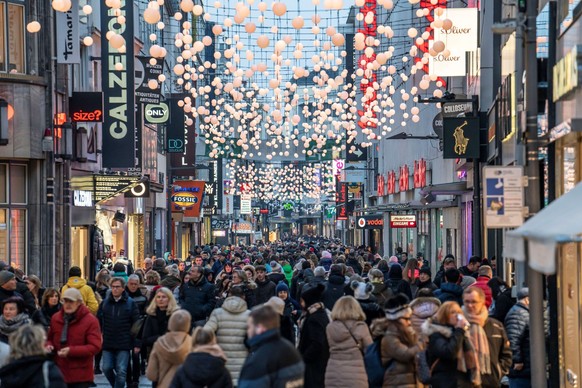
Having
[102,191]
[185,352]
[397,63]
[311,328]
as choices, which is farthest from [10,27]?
[397,63]

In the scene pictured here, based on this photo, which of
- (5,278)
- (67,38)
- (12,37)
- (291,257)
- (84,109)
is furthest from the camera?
(291,257)

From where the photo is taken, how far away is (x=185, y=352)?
11359 mm

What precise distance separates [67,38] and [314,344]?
640 inches

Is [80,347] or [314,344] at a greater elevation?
[80,347]

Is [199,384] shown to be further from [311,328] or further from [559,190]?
[559,190]

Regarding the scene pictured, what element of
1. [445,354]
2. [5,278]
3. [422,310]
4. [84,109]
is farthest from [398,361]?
[84,109]

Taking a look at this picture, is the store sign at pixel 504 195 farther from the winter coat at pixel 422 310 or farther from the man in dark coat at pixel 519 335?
the man in dark coat at pixel 519 335

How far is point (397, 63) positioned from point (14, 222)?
118ft

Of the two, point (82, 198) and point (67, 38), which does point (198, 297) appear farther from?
point (82, 198)

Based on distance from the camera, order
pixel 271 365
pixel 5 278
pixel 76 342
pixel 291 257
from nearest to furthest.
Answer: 1. pixel 271 365
2. pixel 76 342
3. pixel 5 278
4. pixel 291 257

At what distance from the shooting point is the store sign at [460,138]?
28.4 metres

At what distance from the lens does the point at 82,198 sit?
32719 millimetres

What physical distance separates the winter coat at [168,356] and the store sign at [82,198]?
20.9 metres

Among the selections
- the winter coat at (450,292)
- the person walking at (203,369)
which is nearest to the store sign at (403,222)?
the winter coat at (450,292)
